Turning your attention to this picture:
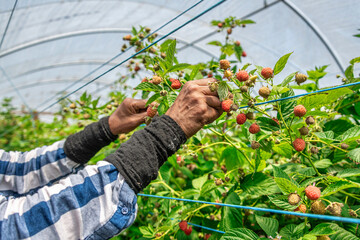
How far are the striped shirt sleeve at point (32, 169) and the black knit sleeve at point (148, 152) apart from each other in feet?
2.29

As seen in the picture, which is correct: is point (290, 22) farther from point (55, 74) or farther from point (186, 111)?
point (55, 74)

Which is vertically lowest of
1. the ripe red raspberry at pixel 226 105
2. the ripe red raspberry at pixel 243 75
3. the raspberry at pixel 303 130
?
the raspberry at pixel 303 130

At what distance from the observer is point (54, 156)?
1.30 meters

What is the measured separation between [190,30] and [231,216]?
15.3 ft

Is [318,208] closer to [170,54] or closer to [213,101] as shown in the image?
[213,101]

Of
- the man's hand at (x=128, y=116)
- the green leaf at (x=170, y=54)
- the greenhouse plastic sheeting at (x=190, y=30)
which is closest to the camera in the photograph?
the green leaf at (x=170, y=54)

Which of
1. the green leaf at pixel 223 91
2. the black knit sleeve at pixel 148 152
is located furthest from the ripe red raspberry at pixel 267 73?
the black knit sleeve at pixel 148 152

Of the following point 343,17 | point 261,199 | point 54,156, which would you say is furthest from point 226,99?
point 343,17

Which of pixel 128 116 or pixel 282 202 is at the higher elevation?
pixel 128 116

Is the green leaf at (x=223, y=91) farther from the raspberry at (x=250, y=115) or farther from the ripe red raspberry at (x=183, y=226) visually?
the ripe red raspberry at (x=183, y=226)

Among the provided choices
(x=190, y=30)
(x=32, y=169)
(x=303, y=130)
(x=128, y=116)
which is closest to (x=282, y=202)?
(x=303, y=130)

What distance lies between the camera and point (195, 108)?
0.72m

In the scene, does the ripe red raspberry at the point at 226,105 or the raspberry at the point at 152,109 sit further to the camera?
the raspberry at the point at 152,109

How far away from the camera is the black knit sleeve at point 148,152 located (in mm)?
730
